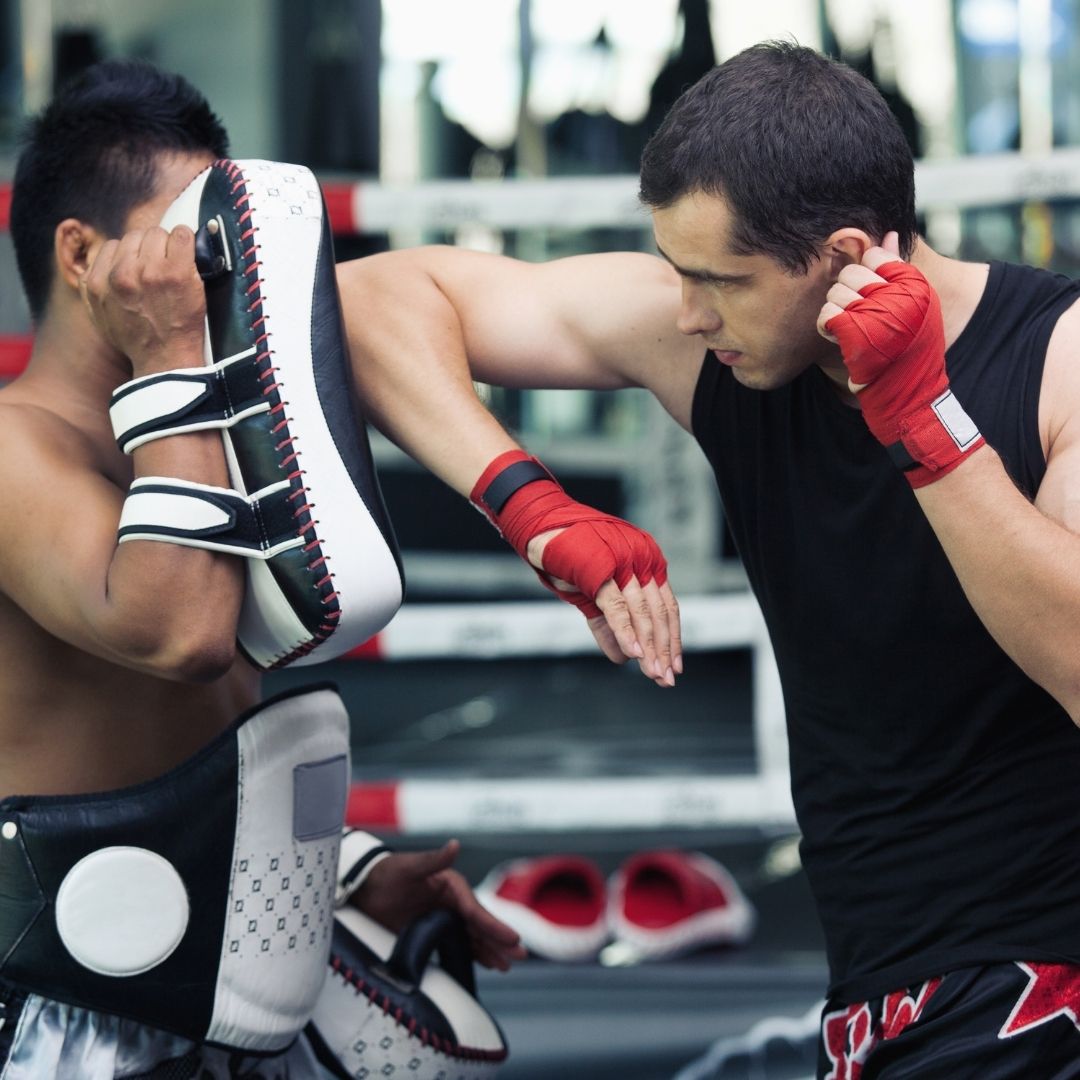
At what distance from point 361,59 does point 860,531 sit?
3.35m

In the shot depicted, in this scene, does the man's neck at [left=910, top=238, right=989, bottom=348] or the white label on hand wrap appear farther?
the man's neck at [left=910, top=238, right=989, bottom=348]

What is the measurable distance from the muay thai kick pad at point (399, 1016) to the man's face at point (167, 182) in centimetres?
87

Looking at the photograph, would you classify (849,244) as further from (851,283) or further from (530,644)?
(530,644)

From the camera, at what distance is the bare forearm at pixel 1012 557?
4.48 ft

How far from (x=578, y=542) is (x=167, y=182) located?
0.63m

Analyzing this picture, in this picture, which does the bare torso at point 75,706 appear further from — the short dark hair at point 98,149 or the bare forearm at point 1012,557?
the bare forearm at point 1012,557

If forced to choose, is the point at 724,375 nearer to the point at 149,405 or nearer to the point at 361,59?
the point at 149,405

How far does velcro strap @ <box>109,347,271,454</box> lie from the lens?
1.46 m

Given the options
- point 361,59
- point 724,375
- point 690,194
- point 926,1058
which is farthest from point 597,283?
point 361,59

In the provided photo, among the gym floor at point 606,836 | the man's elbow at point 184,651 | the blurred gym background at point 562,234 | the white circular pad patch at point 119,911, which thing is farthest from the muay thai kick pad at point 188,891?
the blurred gym background at point 562,234

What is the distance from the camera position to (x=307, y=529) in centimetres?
145

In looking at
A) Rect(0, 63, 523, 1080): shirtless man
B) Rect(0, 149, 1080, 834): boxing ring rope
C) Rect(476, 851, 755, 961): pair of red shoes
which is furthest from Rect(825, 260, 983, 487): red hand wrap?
Rect(476, 851, 755, 961): pair of red shoes

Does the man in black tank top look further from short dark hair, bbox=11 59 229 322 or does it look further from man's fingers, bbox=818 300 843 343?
short dark hair, bbox=11 59 229 322

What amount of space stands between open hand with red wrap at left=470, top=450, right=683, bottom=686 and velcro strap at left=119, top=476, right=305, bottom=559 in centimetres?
24
